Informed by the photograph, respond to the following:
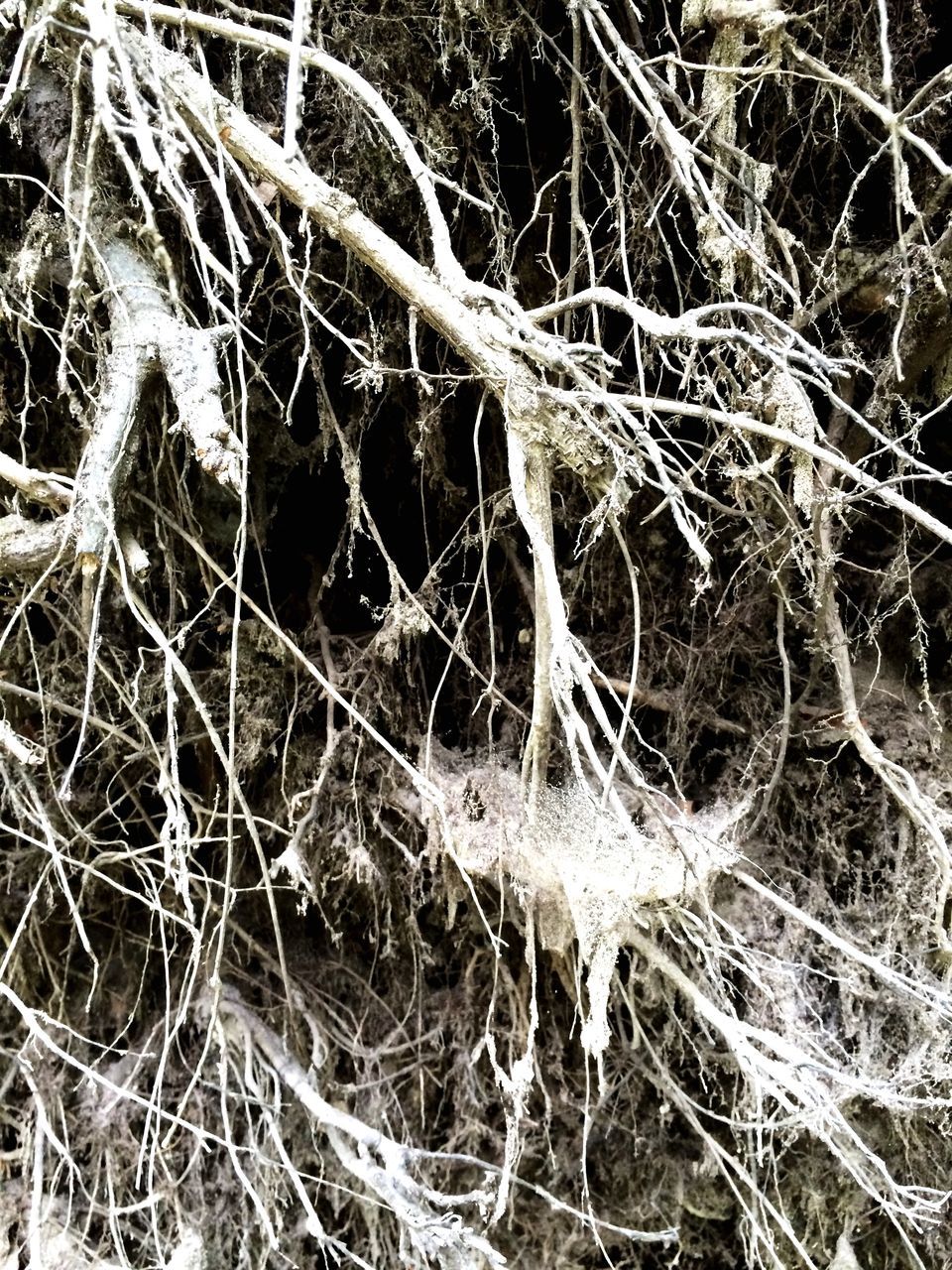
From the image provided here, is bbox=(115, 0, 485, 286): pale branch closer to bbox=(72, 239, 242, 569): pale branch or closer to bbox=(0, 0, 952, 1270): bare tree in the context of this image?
→ bbox=(0, 0, 952, 1270): bare tree

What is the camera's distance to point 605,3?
1.35 m

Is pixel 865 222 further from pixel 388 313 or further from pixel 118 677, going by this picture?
pixel 118 677

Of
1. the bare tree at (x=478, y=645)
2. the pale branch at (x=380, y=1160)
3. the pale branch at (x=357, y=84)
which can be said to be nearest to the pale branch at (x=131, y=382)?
A: the bare tree at (x=478, y=645)

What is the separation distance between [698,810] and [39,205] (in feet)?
4.35

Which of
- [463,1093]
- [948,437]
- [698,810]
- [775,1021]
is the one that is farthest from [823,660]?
[463,1093]

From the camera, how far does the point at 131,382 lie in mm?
1092

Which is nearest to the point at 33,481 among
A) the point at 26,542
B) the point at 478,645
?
the point at 26,542

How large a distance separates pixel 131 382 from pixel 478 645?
2.37 ft

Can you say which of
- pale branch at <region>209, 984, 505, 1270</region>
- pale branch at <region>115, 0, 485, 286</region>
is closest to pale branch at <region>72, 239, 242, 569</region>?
pale branch at <region>115, 0, 485, 286</region>

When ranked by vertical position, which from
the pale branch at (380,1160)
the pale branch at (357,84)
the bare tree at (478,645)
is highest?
the pale branch at (357,84)

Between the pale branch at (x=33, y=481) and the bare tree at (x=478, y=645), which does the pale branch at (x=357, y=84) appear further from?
the pale branch at (x=33, y=481)

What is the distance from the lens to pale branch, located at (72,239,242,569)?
3.22 feet

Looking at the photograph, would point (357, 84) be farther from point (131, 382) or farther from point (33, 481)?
point (33, 481)

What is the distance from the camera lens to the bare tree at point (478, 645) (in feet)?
3.59
